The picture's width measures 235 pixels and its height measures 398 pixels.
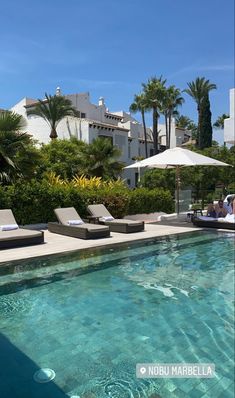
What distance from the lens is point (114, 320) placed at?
5.58m

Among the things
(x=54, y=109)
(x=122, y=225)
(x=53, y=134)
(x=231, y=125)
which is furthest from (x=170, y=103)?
(x=122, y=225)

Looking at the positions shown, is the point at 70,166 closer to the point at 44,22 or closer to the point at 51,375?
the point at 44,22

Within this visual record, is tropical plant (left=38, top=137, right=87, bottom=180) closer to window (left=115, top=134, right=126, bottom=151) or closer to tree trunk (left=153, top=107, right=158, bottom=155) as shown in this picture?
window (left=115, top=134, right=126, bottom=151)

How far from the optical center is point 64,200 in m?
14.9

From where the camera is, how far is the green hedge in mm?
13406

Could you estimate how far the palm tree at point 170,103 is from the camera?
47.1 metres

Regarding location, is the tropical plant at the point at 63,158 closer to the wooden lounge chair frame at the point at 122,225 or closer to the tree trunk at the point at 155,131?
the wooden lounge chair frame at the point at 122,225

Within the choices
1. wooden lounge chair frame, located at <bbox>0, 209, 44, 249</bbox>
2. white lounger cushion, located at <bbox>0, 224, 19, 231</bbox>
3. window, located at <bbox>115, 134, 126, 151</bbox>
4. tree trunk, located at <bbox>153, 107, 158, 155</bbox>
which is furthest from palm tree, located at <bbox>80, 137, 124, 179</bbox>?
tree trunk, located at <bbox>153, 107, 158, 155</bbox>

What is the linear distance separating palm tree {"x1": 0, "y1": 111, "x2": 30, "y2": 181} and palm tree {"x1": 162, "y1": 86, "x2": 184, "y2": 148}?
116 feet

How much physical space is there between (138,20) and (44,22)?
311 centimetres

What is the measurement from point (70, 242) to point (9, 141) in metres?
4.79

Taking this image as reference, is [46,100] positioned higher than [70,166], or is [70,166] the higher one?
[46,100]

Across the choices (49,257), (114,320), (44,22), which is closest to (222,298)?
(114,320)

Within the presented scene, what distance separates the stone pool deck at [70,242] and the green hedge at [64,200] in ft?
4.18
